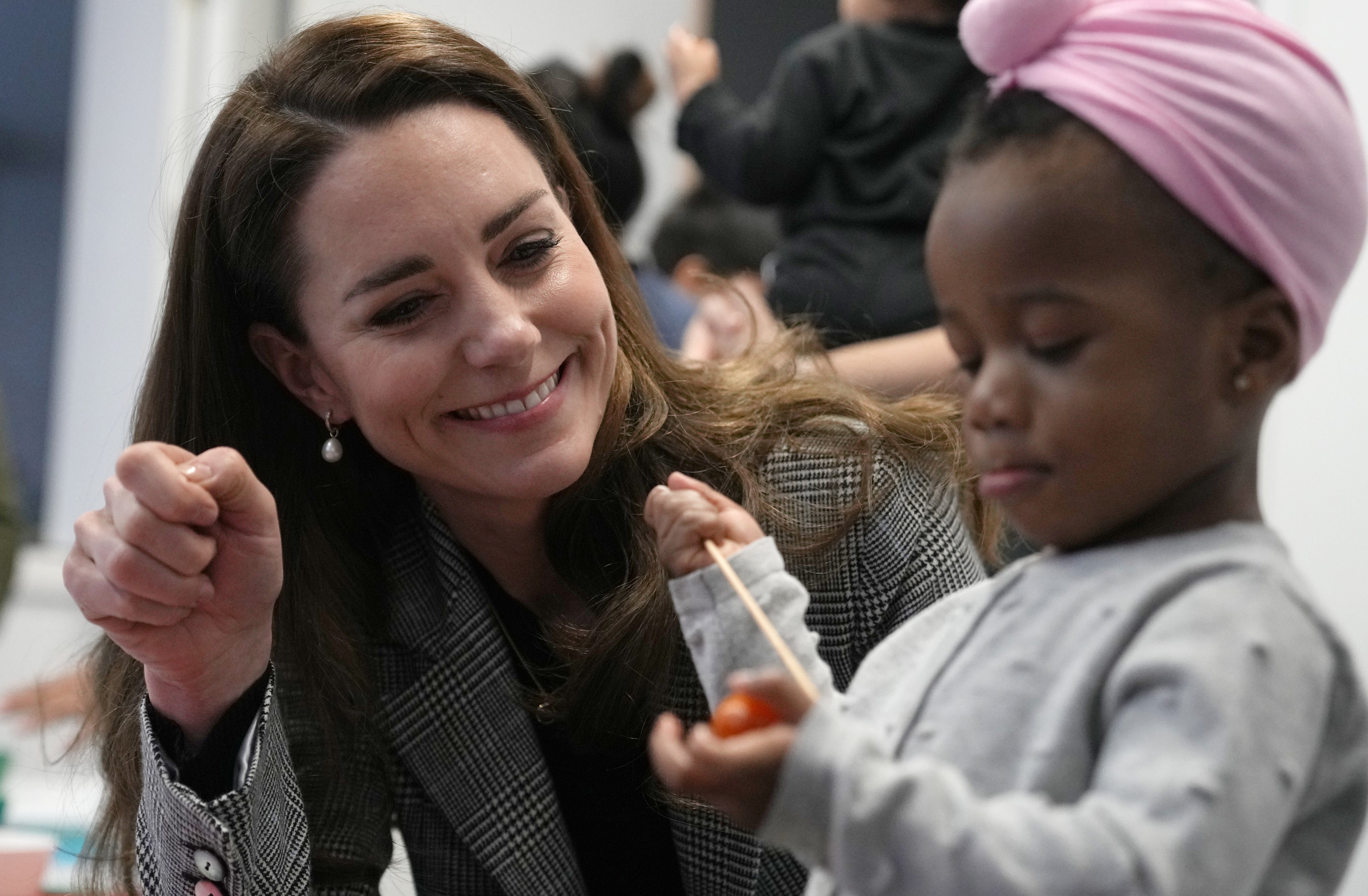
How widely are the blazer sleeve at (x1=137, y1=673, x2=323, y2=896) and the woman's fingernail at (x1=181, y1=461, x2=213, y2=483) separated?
263 millimetres

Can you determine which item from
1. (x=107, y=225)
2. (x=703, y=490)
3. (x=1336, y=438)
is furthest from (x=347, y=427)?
(x=107, y=225)

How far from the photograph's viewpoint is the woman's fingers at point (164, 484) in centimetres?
88

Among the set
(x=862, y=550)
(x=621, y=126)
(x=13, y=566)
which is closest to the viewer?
(x=862, y=550)

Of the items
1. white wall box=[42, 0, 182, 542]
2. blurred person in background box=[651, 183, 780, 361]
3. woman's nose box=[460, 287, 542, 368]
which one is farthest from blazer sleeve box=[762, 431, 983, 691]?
white wall box=[42, 0, 182, 542]

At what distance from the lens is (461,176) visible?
3.89ft

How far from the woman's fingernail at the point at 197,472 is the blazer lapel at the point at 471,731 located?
44 cm

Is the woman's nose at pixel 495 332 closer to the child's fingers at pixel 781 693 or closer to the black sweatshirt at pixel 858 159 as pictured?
the child's fingers at pixel 781 693

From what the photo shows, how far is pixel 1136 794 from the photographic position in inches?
20.4

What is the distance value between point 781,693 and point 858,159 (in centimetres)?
163

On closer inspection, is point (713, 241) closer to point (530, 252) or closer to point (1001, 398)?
point (530, 252)

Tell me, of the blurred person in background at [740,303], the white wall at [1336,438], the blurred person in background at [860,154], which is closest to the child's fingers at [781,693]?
the blurred person in background at [740,303]

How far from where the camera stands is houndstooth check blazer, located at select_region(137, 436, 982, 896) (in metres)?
1.19

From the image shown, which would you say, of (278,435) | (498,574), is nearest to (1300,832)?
(498,574)

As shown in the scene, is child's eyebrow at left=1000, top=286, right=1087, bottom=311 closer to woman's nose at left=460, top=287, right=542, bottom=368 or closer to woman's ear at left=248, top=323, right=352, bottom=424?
woman's nose at left=460, top=287, right=542, bottom=368
